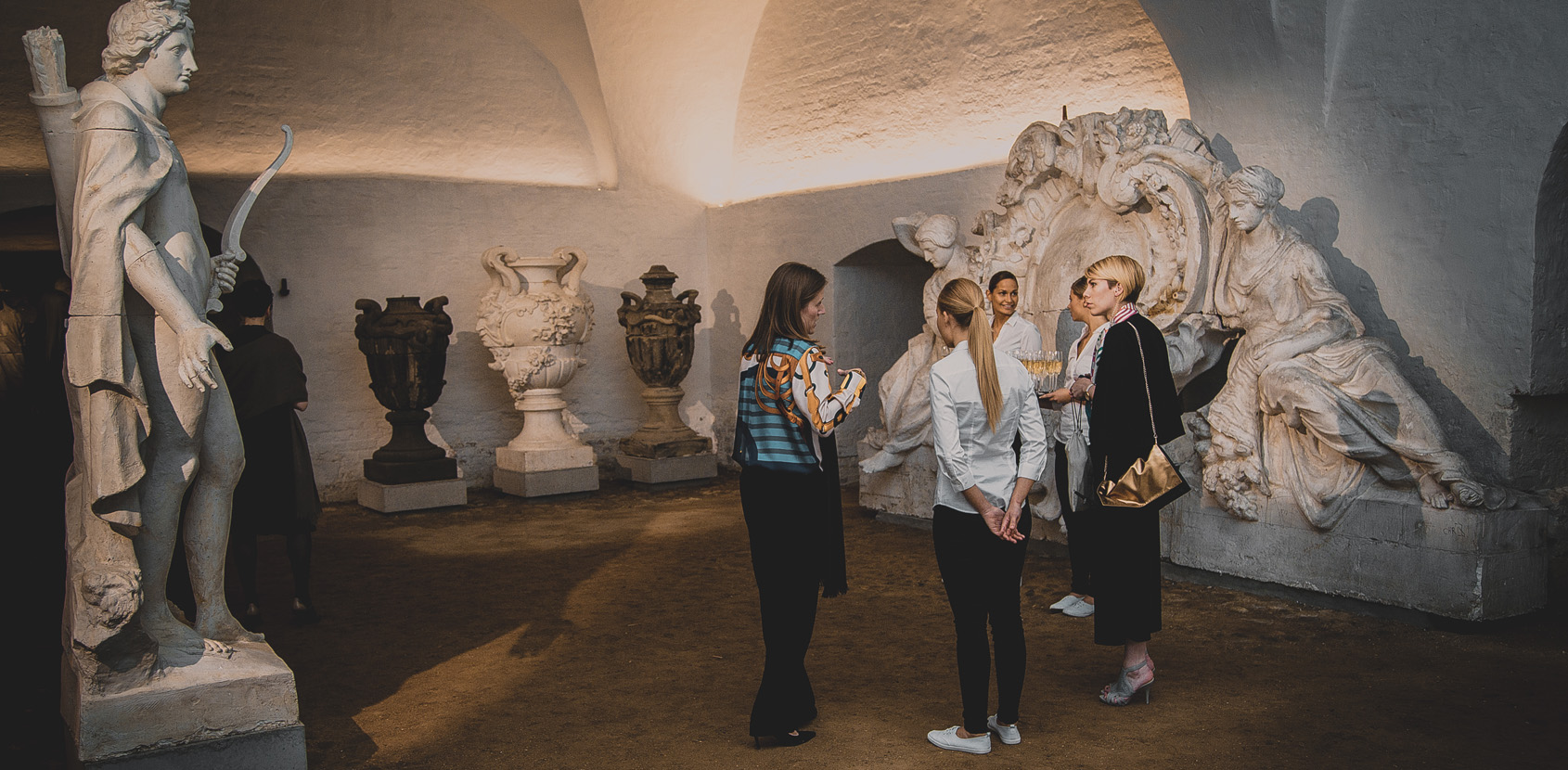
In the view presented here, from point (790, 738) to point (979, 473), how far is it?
1.02 m

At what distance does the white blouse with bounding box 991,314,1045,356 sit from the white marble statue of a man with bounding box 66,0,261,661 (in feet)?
10.5

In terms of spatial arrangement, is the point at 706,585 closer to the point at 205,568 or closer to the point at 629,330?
the point at 205,568

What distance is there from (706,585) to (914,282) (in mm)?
4493

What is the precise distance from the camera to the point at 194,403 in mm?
3312

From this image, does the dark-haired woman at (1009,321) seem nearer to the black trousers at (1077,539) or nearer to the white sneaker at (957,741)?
the black trousers at (1077,539)

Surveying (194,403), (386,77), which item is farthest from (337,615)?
(386,77)

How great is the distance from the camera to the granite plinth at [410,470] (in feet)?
26.9

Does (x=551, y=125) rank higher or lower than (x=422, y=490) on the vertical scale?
higher

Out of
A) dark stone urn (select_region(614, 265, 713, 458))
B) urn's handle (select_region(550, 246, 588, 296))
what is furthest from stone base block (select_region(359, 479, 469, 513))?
urn's handle (select_region(550, 246, 588, 296))

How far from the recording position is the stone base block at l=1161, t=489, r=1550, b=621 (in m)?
4.46

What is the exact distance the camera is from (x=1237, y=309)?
5367 millimetres

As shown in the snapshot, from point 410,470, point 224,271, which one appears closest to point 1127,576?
point 224,271

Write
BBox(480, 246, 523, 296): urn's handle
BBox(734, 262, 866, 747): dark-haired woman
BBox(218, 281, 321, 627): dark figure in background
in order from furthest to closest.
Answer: BBox(480, 246, 523, 296): urn's handle, BBox(218, 281, 321, 627): dark figure in background, BBox(734, 262, 866, 747): dark-haired woman

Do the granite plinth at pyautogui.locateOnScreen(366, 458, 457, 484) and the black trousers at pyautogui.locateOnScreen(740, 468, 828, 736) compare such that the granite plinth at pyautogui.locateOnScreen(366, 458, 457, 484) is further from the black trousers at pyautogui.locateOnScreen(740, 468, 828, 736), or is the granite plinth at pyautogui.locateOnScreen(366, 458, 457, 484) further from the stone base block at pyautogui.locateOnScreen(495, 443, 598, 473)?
the black trousers at pyautogui.locateOnScreen(740, 468, 828, 736)
